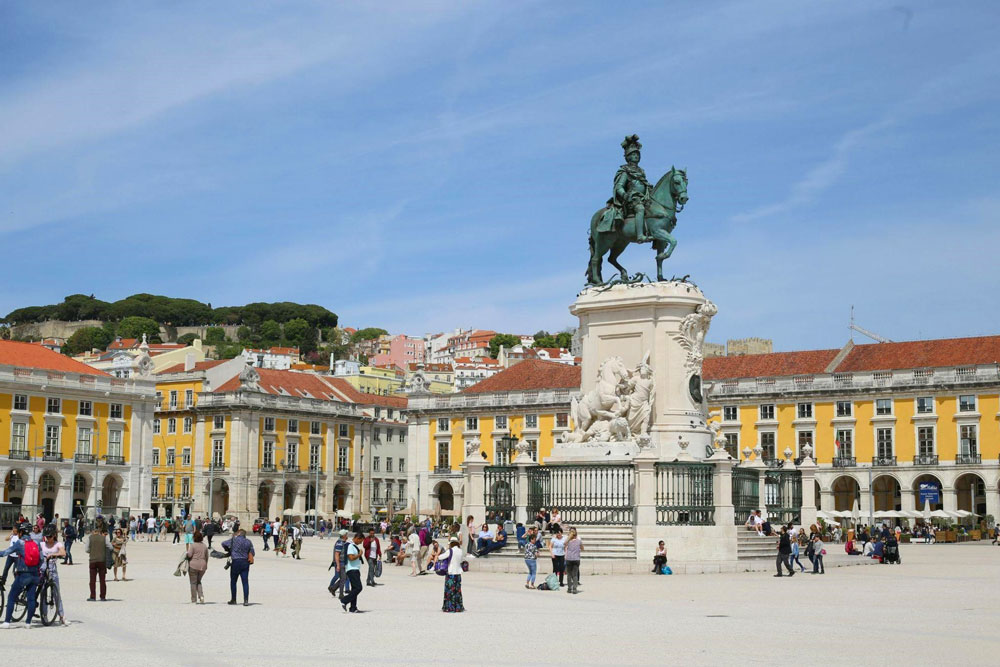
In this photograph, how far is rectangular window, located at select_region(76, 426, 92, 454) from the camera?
73875 millimetres

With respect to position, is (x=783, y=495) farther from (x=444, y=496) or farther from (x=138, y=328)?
(x=138, y=328)

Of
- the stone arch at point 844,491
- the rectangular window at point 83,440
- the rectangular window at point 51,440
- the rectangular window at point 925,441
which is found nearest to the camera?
the rectangular window at point 51,440

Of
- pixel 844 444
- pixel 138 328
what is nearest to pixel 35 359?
pixel 844 444

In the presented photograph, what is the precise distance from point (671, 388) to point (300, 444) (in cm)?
6461

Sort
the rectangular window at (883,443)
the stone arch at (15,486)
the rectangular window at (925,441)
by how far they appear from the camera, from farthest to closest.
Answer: the rectangular window at (883,443) → the rectangular window at (925,441) → the stone arch at (15,486)

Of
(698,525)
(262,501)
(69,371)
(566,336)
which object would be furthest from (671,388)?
(566,336)

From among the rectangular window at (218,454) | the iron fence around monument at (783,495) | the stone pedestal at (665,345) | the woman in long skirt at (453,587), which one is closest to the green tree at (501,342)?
the rectangular window at (218,454)

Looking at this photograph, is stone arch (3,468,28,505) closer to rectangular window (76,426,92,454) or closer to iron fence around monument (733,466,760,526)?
rectangular window (76,426,92,454)

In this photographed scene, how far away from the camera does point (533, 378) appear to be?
8750 centimetres

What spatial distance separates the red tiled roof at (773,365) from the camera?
80.6 m

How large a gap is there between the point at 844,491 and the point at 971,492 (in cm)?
722

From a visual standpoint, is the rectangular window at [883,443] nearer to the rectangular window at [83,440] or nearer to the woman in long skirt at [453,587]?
the rectangular window at [83,440]

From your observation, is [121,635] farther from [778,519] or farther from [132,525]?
[132,525]

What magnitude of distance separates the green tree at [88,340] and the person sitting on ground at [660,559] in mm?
161936
